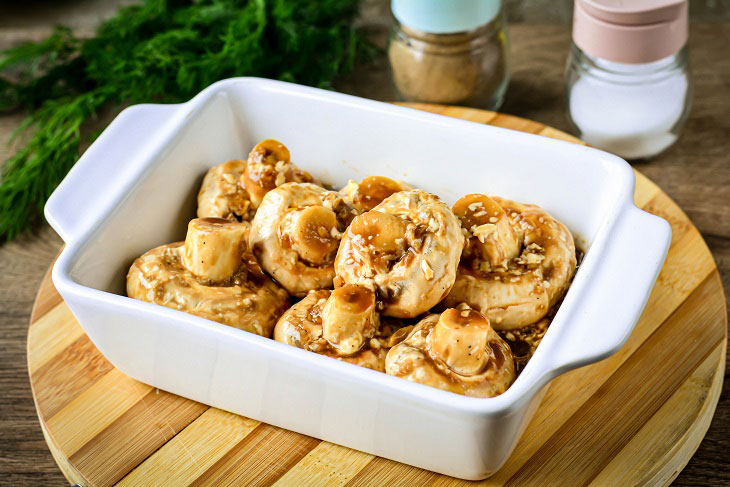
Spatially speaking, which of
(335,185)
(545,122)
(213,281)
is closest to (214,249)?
(213,281)

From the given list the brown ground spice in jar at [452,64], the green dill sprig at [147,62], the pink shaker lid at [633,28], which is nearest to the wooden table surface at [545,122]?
the green dill sprig at [147,62]

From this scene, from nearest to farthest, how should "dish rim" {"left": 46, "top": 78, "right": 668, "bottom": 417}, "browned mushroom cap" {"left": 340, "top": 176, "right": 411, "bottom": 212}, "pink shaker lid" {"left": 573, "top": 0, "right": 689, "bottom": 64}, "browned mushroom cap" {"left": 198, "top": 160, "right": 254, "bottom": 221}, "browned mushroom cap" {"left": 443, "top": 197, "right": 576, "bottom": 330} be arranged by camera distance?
"dish rim" {"left": 46, "top": 78, "right": 668, "bottom": 417}, "browned mushroom cap" {"left": 443, "top": 197, "right": 576, "bottom": 330}, "browned mushroom cap" {"left": 340, "top": 176, "right": 411, "bottom": 212}, "browned mushroom cap" {"left": 198, "top": 160, "right": 254, "bottom": 221}, "pink shaker lid" {"left": 573, "top": 0, "right": 689, "bottom": 64}

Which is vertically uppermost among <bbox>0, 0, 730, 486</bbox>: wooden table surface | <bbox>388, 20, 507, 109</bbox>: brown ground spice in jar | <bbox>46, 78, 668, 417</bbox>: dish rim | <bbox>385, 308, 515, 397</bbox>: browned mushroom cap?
<bbox>46, 78, 668, 417</bbox>: dish rim

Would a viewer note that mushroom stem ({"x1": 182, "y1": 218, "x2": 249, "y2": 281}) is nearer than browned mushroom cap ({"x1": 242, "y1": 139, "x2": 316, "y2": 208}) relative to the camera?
Yes

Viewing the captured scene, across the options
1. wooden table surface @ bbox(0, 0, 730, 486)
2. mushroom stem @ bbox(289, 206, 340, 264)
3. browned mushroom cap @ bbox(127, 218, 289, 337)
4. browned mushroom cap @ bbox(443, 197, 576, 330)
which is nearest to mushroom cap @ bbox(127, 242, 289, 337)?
browned mushroom cap @ bbox(127, 218, 289, 337)

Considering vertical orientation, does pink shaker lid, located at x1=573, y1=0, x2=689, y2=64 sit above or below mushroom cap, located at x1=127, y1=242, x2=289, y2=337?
above

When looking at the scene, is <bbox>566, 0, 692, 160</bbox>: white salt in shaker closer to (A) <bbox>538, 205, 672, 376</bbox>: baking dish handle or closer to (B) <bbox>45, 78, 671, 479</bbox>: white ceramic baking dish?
(B) <bbox>45, 78, 671, 479</bbox>: white ceramic baking dish

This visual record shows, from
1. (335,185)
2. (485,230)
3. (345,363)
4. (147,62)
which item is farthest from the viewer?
(147,62)

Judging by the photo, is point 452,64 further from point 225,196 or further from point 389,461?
point 389,461
